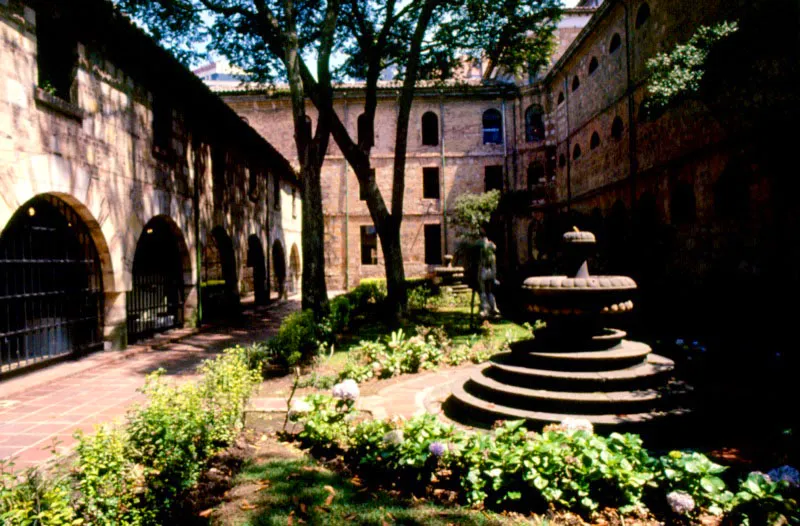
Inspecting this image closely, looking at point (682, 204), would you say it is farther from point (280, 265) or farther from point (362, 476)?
point (280, 265)

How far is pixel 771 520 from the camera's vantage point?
2680 millimetres

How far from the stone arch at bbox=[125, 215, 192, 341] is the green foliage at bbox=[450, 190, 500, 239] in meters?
14.0

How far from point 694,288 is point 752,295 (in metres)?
2.52

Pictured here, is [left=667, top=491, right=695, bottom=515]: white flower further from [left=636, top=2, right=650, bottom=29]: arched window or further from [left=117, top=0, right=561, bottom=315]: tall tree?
[left=636, top=2, right=650, bottom=29]: arched window

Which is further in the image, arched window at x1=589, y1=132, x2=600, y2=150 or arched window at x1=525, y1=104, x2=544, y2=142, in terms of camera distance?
arched window at x1=525, y1=104, x2=544, y2=142

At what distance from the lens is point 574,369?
4891 millimetres

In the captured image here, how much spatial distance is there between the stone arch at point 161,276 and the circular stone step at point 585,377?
7902 mm

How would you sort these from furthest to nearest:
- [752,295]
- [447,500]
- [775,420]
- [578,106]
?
[578,106], [752,295], [775,420], [447,500]

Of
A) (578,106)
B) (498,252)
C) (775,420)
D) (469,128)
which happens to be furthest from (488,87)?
(775,420)

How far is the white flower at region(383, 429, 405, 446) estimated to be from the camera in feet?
12.1

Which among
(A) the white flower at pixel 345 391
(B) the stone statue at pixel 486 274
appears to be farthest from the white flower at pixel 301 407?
(B) the stone statue at pixel 486 274

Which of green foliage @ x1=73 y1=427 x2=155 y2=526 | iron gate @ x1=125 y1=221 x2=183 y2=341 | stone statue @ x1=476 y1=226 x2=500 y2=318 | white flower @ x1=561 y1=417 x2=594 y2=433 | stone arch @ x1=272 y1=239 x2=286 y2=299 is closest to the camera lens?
green foliage @ x1=73 y1=427 x2=155 y2=526

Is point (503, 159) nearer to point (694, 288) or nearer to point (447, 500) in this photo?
point (694, 288)

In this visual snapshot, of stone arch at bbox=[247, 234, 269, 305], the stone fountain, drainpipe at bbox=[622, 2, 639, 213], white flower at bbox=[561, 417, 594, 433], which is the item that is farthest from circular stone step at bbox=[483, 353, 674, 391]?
stone arch at bbox=[247, 234, 269, 305]
